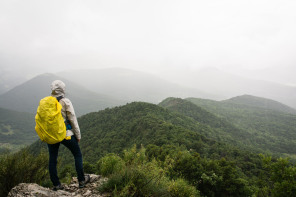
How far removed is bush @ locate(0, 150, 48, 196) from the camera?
157 inches

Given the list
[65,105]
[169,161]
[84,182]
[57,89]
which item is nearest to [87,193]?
[84,182]

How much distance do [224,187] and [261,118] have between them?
160m

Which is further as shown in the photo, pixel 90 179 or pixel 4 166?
pixel 90 179

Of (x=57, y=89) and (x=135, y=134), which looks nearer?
(x=57, y=89)

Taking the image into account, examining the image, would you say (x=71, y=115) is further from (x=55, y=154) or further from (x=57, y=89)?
(x=55, y=154)

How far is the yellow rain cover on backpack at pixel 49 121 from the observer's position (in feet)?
10.7

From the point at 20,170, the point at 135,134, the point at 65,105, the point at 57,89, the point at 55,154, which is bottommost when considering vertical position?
the point at 135,134

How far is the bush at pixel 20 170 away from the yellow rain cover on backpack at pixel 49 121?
74.5 inches

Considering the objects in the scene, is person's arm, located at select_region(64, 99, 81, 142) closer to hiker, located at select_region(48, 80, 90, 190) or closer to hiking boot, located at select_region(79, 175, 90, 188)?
hiker, located at select_region(48, 80, 90, 190)

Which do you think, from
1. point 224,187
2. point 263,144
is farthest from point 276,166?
point 263,144

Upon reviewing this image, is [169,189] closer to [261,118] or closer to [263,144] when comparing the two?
[263,144]

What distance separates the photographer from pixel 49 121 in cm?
324

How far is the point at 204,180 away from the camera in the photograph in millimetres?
8016

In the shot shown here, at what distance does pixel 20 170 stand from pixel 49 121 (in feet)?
7.65
